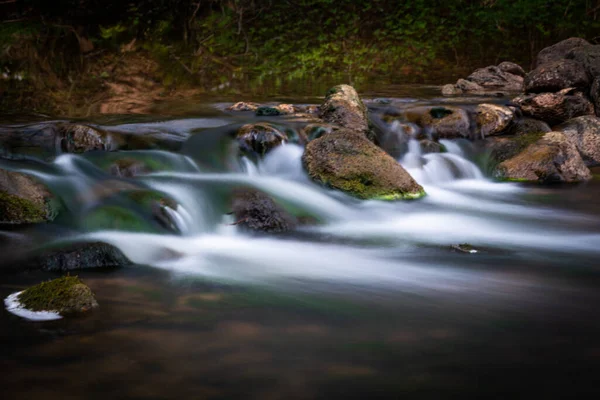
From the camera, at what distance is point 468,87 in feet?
42.7

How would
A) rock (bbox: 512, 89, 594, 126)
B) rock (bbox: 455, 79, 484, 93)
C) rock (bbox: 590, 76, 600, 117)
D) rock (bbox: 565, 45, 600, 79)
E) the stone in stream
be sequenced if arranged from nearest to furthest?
the stone in stream → rock (bbox: 512, 89, 594, 126) → rock (bbox: 590, 76, 600, 117) → rock (bbox: 565, 45, 600, 79) → rock (bbox: 455, 79, 484, 93)

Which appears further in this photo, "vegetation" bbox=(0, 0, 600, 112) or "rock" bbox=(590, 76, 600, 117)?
"vegetation" bbox=(0, 0, 600, 112)

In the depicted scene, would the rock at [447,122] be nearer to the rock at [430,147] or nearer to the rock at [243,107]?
the rock at [430,147]

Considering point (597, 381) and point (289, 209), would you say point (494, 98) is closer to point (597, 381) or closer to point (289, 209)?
point (289, 209)

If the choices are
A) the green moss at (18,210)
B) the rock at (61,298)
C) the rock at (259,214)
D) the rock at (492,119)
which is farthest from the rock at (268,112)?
the rock at (61,298)

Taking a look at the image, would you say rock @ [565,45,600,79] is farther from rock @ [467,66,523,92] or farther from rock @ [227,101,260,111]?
rock @ [227,101,260,111]

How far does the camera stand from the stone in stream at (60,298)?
384 cm

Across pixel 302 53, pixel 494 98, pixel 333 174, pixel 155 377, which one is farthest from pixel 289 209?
pixel 302 53

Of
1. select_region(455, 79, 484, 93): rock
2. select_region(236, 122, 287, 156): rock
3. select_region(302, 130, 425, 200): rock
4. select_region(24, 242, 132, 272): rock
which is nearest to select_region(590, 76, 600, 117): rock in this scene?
select_region(455, 79, 484, 93): rock

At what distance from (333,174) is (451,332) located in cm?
369

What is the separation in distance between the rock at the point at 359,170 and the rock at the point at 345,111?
1407 mm

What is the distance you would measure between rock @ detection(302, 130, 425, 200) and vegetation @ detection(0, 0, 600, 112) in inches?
218

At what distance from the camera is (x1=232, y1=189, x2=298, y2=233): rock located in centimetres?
609

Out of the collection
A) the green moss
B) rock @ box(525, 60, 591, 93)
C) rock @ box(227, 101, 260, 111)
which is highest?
rock @ box(525, 60, 591, 93)
